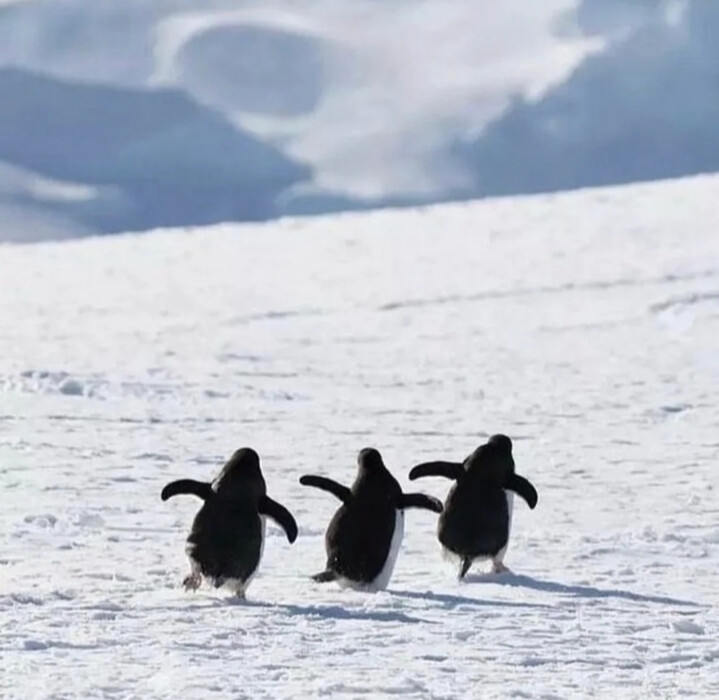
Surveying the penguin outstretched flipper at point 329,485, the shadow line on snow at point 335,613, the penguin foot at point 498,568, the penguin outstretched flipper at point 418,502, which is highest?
the penguin outstretched flipper at point 329,485

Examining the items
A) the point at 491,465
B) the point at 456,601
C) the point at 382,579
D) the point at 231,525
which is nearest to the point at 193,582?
the point at 231,525

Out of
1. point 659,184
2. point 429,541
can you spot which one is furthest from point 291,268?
point 429,541

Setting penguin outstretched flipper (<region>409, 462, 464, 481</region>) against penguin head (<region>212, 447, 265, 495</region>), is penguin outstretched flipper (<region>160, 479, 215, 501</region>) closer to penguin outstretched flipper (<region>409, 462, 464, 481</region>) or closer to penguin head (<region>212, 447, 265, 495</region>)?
penguin head (<region>212, 447, 265, 495</region>)

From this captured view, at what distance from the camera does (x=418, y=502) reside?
5.91 meters

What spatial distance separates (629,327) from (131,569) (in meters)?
12.1

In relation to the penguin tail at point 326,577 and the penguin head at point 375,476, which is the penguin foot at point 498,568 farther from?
the penguin tail at point 326,577

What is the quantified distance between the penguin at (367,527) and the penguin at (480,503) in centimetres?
25

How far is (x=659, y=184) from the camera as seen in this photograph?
1161 inches

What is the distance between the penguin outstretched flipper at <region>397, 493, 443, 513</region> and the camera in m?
5.91

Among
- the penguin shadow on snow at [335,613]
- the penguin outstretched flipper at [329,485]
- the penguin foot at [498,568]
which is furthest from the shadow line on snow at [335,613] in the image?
the penguin foot at [498,568]

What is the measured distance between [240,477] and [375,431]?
239 inches

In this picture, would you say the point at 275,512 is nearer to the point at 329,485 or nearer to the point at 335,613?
the point at 329,485

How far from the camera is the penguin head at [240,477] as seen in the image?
18.2ft

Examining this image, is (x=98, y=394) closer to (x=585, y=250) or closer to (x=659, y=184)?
(x=585, y=250)
